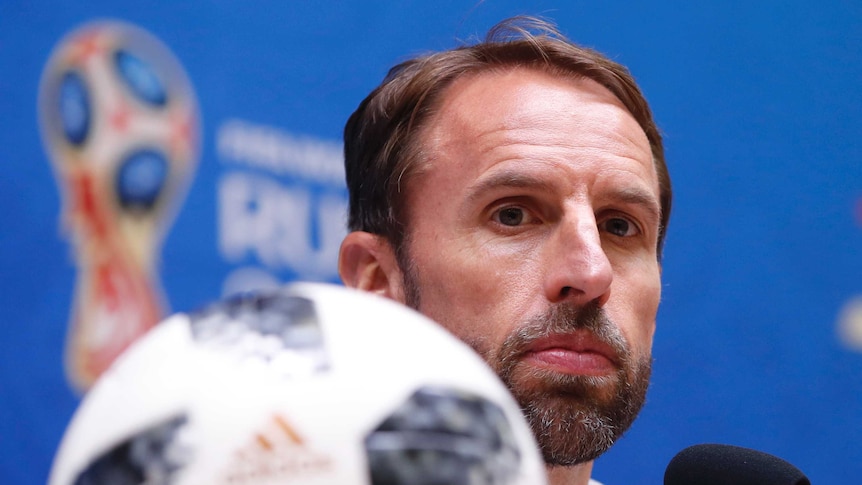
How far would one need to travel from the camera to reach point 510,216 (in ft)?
2.76

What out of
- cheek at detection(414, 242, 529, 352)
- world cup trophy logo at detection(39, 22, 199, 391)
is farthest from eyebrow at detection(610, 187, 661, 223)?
world cup trophy logo at detection(39, 22, 199, 391)

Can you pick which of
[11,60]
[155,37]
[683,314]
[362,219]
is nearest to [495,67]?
[362,219]

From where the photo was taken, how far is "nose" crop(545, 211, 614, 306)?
2.44ft

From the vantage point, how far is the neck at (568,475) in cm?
85

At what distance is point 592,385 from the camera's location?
0.76m

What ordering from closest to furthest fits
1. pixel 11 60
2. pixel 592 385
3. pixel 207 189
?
pixel 592 385
pixel 11 60
pixel 207 189

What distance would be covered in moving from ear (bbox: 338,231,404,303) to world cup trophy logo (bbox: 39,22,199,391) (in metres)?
0.34

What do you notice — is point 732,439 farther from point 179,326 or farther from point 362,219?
point 179,326

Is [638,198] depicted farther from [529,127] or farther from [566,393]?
[566,393]

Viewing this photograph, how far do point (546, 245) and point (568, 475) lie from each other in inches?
9.4

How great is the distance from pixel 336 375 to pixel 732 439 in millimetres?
1320

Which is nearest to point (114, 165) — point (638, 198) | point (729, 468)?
point (638, 198)

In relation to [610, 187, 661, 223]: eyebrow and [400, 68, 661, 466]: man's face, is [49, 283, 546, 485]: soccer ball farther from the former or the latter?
[610, 187, 661, 223]: eyebrow

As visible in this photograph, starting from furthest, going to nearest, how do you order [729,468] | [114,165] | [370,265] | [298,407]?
[114,165] → [370,265] → [729,468] → [298,407]
